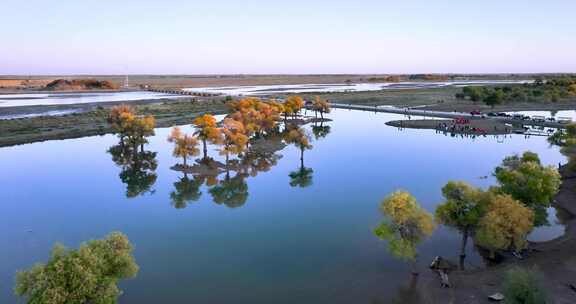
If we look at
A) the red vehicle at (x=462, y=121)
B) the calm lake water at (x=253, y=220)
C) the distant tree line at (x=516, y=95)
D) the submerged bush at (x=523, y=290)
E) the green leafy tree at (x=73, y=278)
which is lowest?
the calm lake water at (x=253, y=220)

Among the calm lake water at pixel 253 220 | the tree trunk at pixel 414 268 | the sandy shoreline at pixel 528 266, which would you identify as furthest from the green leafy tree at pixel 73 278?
the tree trunk at pixel 414 268

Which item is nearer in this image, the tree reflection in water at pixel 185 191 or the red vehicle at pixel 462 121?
the tree reflection in water at pixel 185 191

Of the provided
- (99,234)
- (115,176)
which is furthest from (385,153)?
(99,234)

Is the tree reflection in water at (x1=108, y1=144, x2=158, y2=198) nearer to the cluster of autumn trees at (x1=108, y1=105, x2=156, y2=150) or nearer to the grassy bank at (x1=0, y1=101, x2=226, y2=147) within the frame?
the cluster of autumn trees at (x1=108, y1=105, x2=156, y2=150)

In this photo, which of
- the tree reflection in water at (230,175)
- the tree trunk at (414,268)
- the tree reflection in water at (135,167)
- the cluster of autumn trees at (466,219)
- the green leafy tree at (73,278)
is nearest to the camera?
the green leafy tree at (73,278)

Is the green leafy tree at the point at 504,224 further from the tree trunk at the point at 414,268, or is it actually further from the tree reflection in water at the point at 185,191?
the tree reflection in water at the point at 185,191

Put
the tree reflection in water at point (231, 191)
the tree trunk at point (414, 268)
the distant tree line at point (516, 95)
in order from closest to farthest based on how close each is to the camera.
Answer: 1. the tree trunk at point (414, 268)
2. the tree reflection in water at point (231, 191)
3. the distant tree line at point (516, 95)

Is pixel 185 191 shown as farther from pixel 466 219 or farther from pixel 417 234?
pixel 466 219
